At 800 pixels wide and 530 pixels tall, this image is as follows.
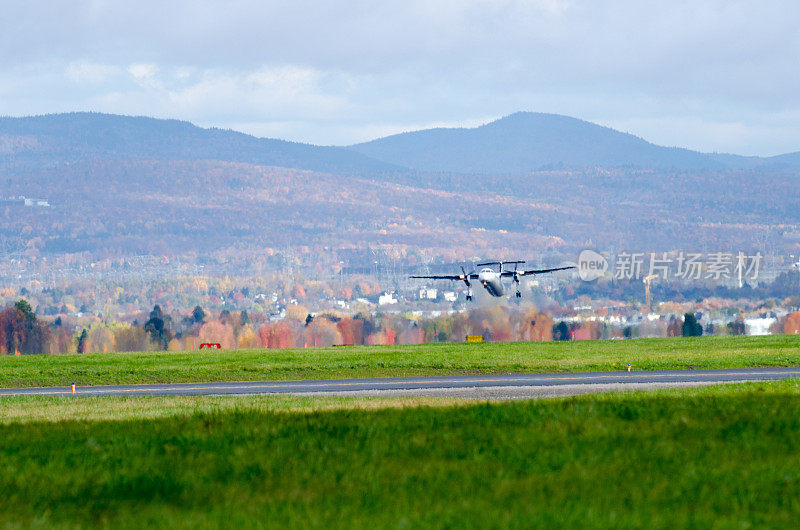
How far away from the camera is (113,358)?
65.4m

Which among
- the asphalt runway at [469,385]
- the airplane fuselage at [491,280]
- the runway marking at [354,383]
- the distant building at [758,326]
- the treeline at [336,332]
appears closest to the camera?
the asphalt runway at [469,385]

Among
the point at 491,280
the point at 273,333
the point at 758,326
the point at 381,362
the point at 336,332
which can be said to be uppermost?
the point at 491,280

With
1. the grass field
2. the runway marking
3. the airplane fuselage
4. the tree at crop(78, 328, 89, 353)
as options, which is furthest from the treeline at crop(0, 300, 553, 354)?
the runway marking

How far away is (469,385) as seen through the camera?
41344 millimetres

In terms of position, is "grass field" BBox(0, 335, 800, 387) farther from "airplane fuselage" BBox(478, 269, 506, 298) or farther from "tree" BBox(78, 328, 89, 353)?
"tree" BBox(78, 328, 89, 353)

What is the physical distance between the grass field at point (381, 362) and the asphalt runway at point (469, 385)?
358cm

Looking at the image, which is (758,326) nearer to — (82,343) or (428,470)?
(82,343)

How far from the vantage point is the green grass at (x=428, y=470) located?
10805 millimetres

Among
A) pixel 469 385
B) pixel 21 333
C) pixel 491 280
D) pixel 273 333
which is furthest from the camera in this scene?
pixel 273 333

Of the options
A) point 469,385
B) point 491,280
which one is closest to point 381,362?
point 469,385

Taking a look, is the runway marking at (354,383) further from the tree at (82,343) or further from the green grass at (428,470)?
the tree at (82,343)

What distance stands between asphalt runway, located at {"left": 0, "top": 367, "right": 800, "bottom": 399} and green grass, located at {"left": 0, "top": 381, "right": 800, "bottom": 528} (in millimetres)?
18346

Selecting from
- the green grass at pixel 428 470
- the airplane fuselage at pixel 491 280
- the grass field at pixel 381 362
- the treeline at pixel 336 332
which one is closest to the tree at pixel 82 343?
the treeline at pixel 336 332

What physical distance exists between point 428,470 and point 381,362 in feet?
144
